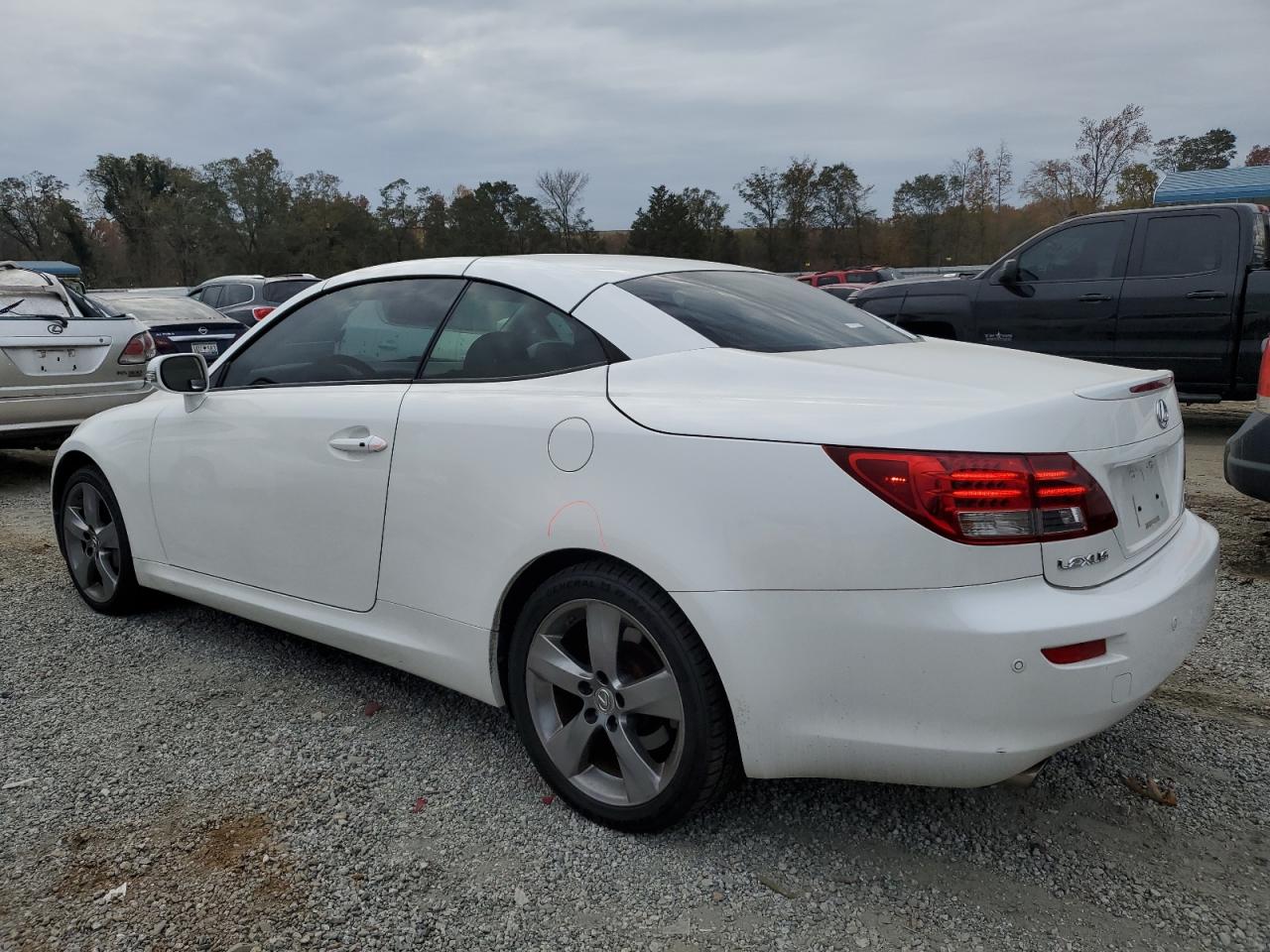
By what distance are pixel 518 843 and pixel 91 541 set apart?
9.12 ft

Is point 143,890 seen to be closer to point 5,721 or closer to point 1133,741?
point 5,721

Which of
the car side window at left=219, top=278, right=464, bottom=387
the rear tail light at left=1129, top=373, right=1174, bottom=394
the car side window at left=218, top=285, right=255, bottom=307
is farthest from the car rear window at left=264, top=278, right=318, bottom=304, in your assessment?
the rear tail light at left=1129, top=373, right=1174, bottom=394

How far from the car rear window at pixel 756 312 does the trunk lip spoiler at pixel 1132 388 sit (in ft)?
2.48

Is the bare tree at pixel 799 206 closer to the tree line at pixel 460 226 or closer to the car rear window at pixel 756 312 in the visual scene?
the tree line at pixel 460 226

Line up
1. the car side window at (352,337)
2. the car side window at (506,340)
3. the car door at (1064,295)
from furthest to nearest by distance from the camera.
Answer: the car door at (1064,295) → the car side window at (352,337) → the car side window at (506,340)

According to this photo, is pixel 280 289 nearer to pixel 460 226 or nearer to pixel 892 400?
pixel 892 400

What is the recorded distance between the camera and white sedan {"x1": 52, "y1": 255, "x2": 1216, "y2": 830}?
78.5 inches

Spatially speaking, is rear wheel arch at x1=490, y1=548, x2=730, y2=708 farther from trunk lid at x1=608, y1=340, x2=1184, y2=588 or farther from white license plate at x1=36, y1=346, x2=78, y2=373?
white license plate at x1=36, y1=346, x2=78, y2=373

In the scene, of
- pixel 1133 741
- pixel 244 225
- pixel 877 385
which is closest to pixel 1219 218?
pixel 1133 741

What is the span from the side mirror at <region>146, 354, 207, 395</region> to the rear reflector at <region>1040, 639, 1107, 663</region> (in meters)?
3.01

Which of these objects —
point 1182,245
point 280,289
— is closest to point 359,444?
point 1182,245

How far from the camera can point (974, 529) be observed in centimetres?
197

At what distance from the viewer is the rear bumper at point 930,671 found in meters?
1.96

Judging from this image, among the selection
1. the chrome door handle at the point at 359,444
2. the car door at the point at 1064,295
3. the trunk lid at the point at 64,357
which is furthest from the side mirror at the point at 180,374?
the car door at the point at 1064,295
